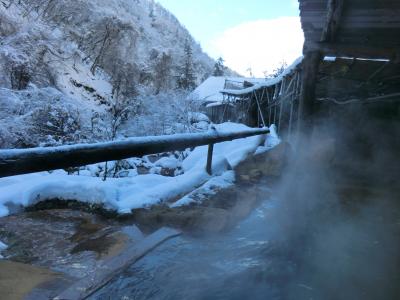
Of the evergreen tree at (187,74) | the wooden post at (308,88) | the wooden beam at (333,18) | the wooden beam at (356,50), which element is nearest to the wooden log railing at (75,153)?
the wooden beam at (333,18)

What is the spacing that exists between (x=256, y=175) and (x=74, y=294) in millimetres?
3967

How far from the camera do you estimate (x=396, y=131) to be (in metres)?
9.24

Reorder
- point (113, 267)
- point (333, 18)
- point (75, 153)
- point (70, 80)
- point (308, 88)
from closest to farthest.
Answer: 1. point (75, 153)
2. point (113, 267)
3. point (333, 18)
4. point (308, 88)
5. point (70, 80)

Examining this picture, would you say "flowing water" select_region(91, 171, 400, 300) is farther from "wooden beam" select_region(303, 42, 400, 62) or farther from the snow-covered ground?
"wooden beam" select_region(303, 42, 400, 62)

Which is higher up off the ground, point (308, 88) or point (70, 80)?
point (70, 80)

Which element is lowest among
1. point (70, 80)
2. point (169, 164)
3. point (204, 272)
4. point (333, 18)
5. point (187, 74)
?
point (169, 164)

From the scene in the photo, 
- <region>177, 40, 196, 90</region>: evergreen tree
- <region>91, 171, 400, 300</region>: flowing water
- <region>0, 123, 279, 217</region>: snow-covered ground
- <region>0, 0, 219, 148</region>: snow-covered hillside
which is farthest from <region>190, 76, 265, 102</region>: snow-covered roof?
<region>91, 171, 400, 300</region>: flowing water

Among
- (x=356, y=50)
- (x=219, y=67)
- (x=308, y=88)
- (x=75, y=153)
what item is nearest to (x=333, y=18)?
(x=356, y=50)

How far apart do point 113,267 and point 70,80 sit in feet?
79.2

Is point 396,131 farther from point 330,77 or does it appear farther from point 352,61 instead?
point 352,61

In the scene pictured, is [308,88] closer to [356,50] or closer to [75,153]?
[356,50]

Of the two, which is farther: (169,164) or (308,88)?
(169,164)

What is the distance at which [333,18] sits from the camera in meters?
5.00

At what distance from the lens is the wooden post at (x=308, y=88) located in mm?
6574
